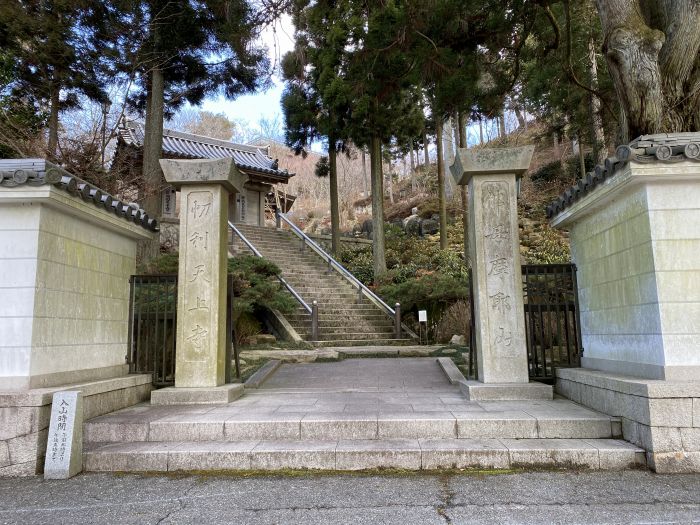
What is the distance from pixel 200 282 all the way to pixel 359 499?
11.3 feet

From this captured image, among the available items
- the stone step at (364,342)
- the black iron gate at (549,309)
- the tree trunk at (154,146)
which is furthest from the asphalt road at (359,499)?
the tree trunk at (154,146)

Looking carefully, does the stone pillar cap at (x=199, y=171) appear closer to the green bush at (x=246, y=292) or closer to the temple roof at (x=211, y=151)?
the green bush at (x=246, y=292)

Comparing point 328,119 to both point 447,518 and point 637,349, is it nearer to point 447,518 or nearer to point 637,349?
point 637,349

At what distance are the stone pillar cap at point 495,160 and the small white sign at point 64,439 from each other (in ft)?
16.1

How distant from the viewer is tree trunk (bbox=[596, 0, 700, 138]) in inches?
212

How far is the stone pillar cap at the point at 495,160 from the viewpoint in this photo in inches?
226

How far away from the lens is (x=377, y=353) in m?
10.7

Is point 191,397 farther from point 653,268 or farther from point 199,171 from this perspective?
point 653,268

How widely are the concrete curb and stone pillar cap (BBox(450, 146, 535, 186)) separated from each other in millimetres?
4373

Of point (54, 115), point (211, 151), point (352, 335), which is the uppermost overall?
point (211, 151)

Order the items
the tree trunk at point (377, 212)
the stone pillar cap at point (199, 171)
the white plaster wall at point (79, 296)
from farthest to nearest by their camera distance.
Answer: the tree trunk at point (377, 212), the stone pillar cap at point (199, 171), the white plaster wall at point (79, 296)

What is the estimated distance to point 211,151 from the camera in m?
23.5

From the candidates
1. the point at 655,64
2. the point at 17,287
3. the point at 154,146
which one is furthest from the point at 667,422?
the point at 154,146

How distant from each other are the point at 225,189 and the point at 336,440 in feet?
11.5
